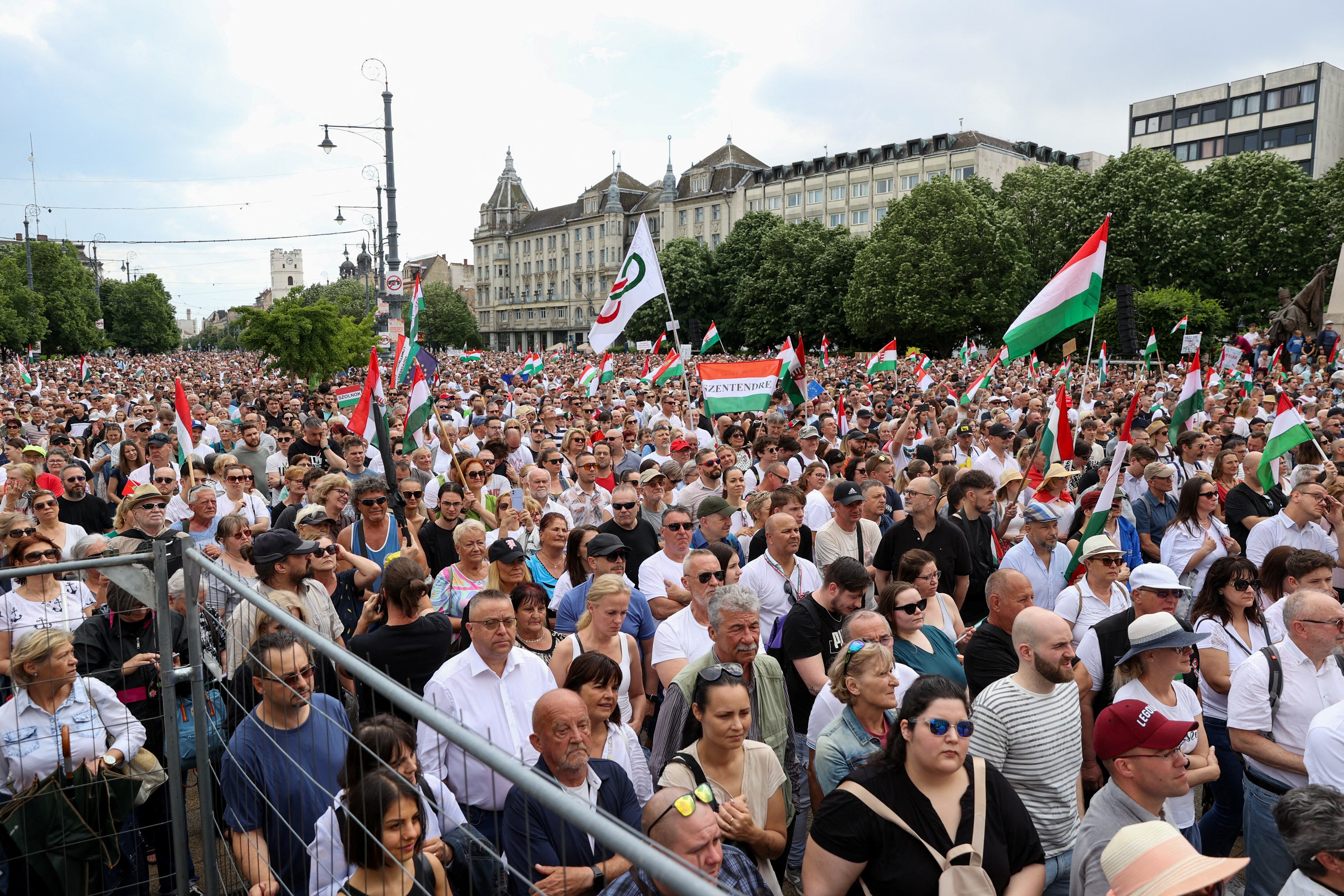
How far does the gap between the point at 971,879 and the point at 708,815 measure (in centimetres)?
95

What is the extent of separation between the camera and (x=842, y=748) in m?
3.87

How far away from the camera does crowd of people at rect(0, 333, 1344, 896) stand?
3053 millimetres

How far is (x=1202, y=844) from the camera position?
4.82m

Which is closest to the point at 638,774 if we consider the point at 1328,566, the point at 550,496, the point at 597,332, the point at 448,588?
the point at 448,588

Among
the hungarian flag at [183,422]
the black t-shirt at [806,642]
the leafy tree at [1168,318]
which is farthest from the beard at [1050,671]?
the leafy tree at [1168,318]

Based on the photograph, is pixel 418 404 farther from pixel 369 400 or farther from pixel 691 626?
pixel 691 626

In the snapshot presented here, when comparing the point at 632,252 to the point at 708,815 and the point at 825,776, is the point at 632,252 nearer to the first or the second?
the point at 825,776

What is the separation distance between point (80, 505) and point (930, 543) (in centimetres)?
771

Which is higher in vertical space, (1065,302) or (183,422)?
(1065,302)

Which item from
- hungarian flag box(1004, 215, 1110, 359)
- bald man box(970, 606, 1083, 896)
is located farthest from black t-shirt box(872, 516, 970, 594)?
hungarian flag box(1004, 215, 1110, 359)

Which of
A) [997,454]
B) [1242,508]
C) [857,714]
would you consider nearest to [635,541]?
[857,714]

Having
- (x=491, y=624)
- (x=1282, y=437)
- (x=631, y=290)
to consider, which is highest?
(x=631, y=290)

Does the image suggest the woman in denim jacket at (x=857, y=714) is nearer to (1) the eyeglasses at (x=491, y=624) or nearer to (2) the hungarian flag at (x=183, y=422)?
(1) the eyeglasses at (x=491, y=624)

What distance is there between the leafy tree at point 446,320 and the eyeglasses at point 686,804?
111 metres
